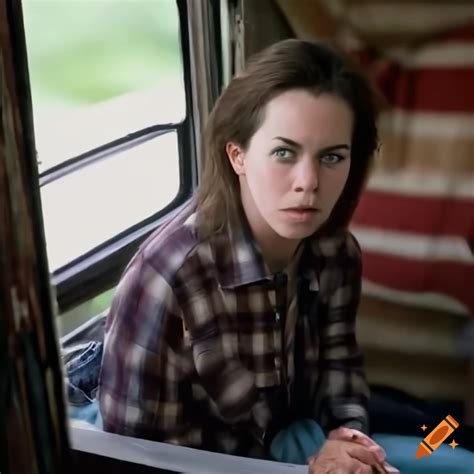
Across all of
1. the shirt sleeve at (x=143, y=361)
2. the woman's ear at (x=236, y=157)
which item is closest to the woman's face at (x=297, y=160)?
the woman's ear at (x=236, y=157)

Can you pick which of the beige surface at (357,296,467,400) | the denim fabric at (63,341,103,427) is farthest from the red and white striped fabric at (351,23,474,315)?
the denim fabric at (63,341,103,427)

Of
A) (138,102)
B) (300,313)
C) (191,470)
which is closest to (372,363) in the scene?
(300,313)

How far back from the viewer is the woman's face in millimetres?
614

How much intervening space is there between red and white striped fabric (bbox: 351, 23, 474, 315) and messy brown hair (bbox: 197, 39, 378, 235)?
0.01 meters

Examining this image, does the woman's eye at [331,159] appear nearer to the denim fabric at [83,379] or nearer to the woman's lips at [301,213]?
the woman's lips at [301,213]

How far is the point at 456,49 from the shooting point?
578 millimetres

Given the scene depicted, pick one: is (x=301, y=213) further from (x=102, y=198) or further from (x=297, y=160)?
(x=102, y=198)

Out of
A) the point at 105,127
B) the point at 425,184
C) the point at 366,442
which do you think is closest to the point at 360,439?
the point at 366,442

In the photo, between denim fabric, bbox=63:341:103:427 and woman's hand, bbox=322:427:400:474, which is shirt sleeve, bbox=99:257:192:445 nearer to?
denim fabric, bbox=63:341:103:427

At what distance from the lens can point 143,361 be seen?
691 mm

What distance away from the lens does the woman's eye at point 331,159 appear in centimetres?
62

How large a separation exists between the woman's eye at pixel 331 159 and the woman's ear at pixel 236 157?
7 centimetres

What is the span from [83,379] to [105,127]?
23cm

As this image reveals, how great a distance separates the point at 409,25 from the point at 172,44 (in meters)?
0.21
